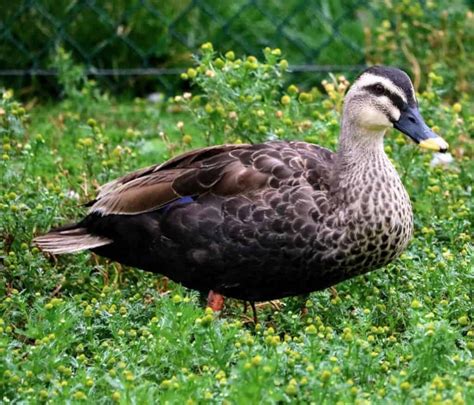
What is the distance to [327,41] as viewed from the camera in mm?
9211

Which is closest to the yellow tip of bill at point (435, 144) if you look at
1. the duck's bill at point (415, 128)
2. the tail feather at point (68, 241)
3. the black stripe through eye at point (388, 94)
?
the duck's bill at point (415, 128)

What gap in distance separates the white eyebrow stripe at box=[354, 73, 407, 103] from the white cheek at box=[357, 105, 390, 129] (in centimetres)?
10

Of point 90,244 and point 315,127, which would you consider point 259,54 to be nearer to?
point 315,127

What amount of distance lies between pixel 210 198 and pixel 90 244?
60 cm

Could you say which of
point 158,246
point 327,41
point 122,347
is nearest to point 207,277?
point 158,246

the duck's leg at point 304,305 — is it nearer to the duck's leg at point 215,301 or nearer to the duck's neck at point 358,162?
the duck's leg at point 215,301

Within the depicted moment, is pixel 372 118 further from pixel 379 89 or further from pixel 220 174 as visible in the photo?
pixel 220 174

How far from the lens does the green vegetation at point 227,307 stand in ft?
14.7

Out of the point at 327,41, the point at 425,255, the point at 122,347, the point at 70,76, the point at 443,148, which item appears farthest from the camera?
the point at 327,41

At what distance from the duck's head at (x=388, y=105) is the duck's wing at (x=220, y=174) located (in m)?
0.24

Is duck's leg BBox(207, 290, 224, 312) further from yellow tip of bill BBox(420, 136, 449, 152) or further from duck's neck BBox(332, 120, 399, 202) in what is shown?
yellow tip of bill BBox(420, 136, 449, 152)

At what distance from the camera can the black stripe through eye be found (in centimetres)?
579

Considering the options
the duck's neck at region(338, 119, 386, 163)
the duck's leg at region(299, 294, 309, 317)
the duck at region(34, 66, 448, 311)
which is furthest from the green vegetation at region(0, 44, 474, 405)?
the duck's neck at region(338, 119, 386, 163)

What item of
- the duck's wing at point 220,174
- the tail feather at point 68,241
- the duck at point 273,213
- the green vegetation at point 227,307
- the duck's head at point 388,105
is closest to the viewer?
the green vegetation at point 227,307
